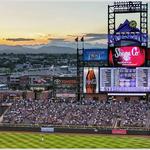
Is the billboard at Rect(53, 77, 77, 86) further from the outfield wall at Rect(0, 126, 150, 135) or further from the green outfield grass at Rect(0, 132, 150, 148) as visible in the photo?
the green outfield grass at Rect(0, 132, 150, 148)

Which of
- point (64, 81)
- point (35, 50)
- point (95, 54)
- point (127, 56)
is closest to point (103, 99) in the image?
point (64, 81)

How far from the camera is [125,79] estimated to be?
16188mm

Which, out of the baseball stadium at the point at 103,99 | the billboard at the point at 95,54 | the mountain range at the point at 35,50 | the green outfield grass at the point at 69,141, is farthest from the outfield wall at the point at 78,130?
the mountain range at the point at 35,50

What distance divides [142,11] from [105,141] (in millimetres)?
5911

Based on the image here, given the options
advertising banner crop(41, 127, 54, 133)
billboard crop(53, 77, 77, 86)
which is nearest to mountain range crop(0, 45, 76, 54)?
billboard crop(53, 77, 77, 86)

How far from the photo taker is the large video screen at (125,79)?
16.0 m

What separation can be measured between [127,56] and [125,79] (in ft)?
3.02

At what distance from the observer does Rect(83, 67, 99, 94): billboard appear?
16.5m

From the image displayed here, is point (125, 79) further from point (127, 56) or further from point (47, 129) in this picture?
point (47, 129)

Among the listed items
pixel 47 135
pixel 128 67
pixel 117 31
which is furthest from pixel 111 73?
pixel 47 135

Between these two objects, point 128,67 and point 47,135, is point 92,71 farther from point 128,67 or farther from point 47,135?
point 47,135

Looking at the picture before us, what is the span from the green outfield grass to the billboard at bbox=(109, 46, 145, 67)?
3.34 m

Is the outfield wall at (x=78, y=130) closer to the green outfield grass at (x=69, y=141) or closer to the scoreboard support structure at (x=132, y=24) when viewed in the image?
the green outfield grass at (x=69, y=141)

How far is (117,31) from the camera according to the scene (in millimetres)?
16391
